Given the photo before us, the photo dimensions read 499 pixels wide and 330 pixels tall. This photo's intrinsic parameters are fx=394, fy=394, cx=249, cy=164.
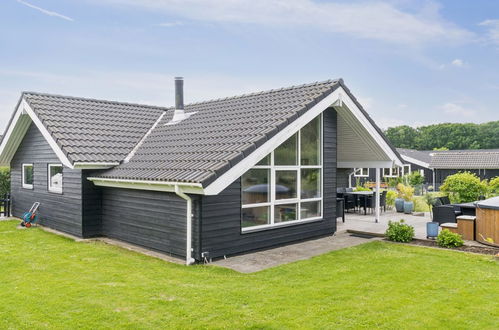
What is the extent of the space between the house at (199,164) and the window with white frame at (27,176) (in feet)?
0.44

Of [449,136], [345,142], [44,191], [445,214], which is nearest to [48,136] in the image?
[44,191]

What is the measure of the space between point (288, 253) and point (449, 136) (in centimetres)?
8323

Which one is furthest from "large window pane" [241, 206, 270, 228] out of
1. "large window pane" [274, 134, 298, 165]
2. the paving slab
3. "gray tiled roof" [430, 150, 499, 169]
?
"gray tiled roof" [430, 150, 499, 169]

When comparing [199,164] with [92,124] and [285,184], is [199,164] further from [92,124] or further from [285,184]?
[92,124]

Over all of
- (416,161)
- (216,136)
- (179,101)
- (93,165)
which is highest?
(179,101)

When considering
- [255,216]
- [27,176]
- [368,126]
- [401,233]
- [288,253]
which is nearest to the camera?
[288,253]

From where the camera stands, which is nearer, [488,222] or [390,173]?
[488,222]

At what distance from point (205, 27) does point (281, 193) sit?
1132cm

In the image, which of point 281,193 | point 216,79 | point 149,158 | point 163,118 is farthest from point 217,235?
point 216,79

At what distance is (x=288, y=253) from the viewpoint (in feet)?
27.8

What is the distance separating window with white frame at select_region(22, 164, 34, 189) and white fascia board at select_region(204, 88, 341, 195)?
9.26m

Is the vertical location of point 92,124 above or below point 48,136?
above

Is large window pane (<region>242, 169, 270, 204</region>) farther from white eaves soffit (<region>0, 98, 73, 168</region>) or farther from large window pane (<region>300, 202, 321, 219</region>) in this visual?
white eaves soffit (<region>0, 98, 73, 168</region>)

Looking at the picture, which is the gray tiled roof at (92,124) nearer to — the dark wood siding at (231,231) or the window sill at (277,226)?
the dark wood siding at (231,231)
